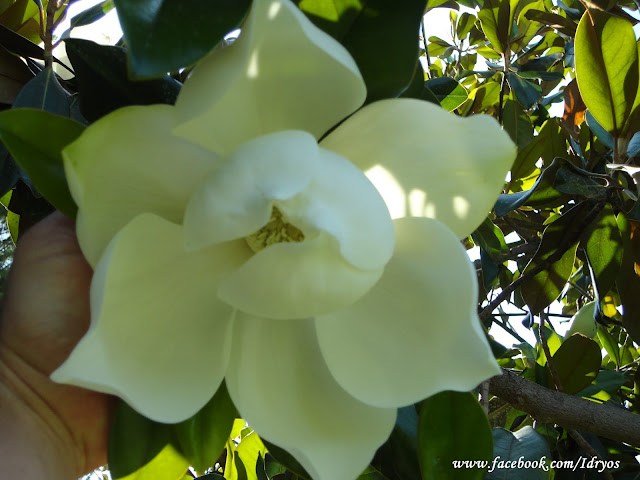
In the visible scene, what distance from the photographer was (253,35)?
51 cm

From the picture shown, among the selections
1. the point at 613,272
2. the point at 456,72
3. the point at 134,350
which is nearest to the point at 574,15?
the point at 456,72

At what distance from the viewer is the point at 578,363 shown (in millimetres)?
1358

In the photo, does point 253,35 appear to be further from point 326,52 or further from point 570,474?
point 570,474

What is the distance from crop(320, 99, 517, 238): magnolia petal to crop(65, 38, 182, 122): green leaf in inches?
7.3

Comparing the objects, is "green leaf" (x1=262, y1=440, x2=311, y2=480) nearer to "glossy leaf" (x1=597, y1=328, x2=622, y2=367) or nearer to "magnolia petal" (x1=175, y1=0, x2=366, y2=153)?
"magnolia petal" (x1=175, y1=0, x2=366, y2=153)

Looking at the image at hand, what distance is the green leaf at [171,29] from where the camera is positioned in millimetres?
482

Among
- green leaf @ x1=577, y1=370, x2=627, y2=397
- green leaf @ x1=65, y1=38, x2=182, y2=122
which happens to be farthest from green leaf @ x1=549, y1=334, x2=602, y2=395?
green leaf @ x1=65, y1=38, x2=182, y2=122

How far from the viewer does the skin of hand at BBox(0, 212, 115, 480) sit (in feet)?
2.14

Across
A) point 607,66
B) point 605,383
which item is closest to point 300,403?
point 607,66

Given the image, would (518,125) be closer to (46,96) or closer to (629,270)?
(629,270)

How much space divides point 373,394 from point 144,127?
32 cm

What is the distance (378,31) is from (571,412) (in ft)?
2.32

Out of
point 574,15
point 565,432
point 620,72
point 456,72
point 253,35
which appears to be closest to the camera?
point 253,35

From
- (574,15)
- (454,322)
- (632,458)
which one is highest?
(454,322)
